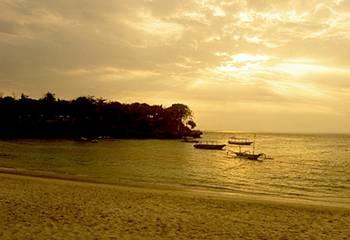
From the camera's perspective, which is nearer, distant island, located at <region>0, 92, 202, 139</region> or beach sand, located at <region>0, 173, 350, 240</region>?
beach sand, located at <region>0, 173, 350, 240</region>

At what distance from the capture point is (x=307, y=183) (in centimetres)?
4044

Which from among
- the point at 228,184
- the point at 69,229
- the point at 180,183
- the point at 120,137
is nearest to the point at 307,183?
the point at 228,184

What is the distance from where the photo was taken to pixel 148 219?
1539 cm

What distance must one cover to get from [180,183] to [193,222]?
843 inches

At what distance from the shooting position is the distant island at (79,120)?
14538cm

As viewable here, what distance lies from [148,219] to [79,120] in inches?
5677

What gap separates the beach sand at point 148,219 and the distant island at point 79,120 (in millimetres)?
126874

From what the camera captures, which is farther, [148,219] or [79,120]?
[79,120]

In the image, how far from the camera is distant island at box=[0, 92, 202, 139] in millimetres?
145375

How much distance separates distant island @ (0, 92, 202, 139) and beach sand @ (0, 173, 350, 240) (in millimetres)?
126874

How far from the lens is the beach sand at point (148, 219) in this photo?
12969 millimetres

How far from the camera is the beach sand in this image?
42.5 feet

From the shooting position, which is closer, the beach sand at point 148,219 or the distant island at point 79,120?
the beach sand at point 148,219

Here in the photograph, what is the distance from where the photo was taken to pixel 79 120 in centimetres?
15425
